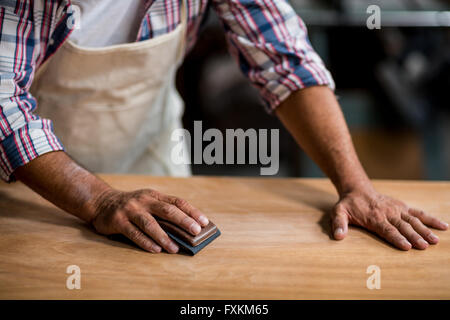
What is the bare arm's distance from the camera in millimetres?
846

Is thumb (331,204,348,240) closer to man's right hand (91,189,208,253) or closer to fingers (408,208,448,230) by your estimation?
fingers (408,208,448,230)

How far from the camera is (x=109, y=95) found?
1.11 metres

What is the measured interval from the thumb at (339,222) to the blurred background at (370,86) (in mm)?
1494

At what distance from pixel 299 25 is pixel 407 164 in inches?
74.7

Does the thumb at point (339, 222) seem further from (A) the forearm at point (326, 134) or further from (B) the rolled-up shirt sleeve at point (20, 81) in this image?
(B) the rolled-up shirt sleeve at point (20, 81)

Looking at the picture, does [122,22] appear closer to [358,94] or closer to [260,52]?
[260,52]

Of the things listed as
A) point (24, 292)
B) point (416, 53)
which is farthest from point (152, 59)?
point (416, 53)

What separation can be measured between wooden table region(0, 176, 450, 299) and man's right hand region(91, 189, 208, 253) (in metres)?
0.03

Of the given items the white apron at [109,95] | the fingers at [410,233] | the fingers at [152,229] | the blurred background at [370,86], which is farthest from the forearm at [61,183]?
the blurred background at [370,86]

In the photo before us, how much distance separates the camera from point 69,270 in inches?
28.6
